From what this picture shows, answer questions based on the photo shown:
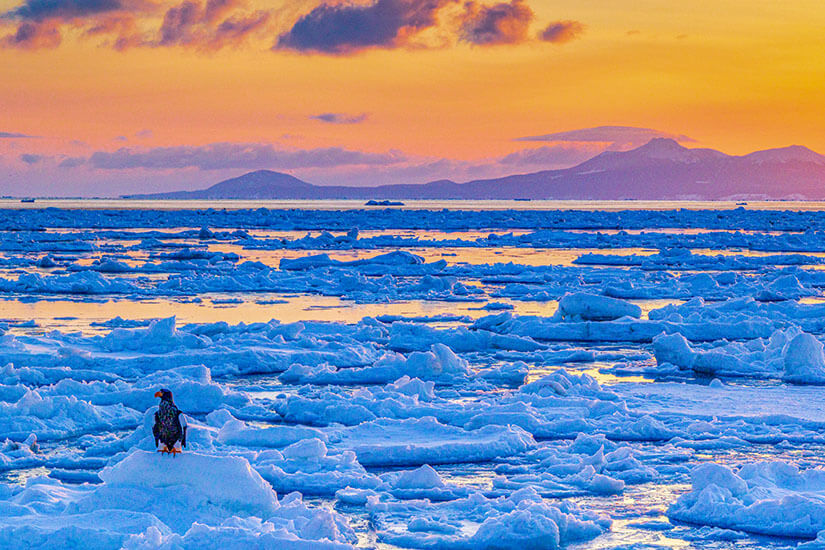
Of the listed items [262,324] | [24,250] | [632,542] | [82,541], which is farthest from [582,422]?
[24,250]

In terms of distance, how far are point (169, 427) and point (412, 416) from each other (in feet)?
11.7

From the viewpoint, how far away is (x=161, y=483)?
6.27 metres

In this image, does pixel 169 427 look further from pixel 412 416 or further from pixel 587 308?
pixel 587 308

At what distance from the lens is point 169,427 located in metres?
6.23

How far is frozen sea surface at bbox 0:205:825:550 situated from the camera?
618 cm

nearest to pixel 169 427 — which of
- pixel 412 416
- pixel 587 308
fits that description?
pixel 412 416

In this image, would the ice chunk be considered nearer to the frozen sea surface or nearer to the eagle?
the frozen sea surface

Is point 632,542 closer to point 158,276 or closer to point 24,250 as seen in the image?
point 158,276

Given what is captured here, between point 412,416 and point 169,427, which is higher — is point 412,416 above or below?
below

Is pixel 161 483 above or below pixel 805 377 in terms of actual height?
above

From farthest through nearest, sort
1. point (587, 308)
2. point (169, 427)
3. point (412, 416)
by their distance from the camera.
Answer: point (587, 308), point (412, 416), point (169, 427)

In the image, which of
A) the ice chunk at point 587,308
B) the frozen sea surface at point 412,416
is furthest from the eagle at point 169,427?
the ice chunk at point 587,308

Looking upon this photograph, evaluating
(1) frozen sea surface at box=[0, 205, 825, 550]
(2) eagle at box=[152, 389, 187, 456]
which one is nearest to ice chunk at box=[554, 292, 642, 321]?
(1) frozen sea surface at box=[0, 205, 825, 550]

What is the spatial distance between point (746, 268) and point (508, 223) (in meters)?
32.8
